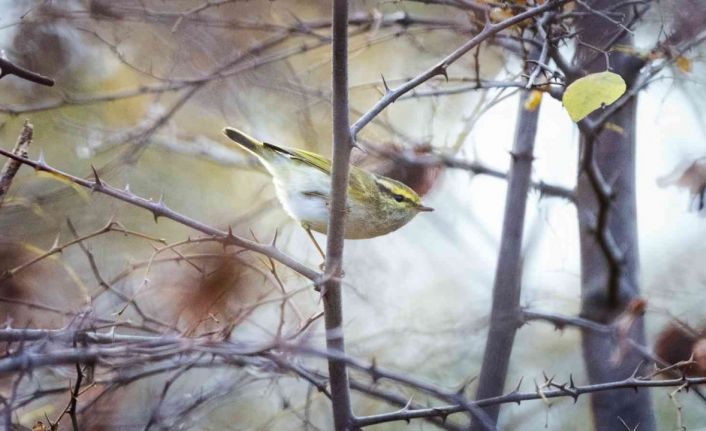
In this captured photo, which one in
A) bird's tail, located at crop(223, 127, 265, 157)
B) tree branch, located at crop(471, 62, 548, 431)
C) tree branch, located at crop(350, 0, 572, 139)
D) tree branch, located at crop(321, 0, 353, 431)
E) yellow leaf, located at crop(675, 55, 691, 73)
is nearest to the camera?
tree branch, located at crop(321, 0, 353, 431)

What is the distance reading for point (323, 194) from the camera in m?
3.79

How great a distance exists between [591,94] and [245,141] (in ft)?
6.30

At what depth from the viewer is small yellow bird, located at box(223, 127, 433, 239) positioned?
3.76m

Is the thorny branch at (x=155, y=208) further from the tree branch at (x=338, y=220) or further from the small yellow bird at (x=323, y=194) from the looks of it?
the small yellow bird at (x=323, y=194)

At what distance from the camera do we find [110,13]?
456 centimetres

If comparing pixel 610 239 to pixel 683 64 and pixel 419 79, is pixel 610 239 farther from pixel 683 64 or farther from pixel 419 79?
pixel 419 79

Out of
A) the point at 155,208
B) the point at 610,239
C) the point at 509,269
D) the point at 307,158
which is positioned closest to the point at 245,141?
the point at 307,158

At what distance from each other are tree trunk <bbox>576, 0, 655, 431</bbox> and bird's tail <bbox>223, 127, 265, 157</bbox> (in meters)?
1.59

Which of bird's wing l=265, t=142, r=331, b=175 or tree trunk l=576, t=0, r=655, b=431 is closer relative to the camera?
tree trunk l=576, t=0, r=655, b=431

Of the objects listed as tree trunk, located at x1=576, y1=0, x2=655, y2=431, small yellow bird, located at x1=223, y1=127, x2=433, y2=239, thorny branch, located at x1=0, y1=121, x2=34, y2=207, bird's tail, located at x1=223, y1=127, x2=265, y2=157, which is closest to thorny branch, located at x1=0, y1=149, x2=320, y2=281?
thorny branch, located at x1=0, y1=121, x2=34, y2=207

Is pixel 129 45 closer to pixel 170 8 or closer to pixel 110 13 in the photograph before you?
pixel 170 8

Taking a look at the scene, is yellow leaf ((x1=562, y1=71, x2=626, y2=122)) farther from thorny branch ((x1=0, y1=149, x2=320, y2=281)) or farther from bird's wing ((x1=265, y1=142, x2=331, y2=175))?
bird's wing ((x1=265, y1=142, x2=331, y2=175))

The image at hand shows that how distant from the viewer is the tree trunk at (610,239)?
380 centimetres

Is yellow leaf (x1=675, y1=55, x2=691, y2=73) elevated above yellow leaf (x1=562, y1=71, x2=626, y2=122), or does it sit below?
above
